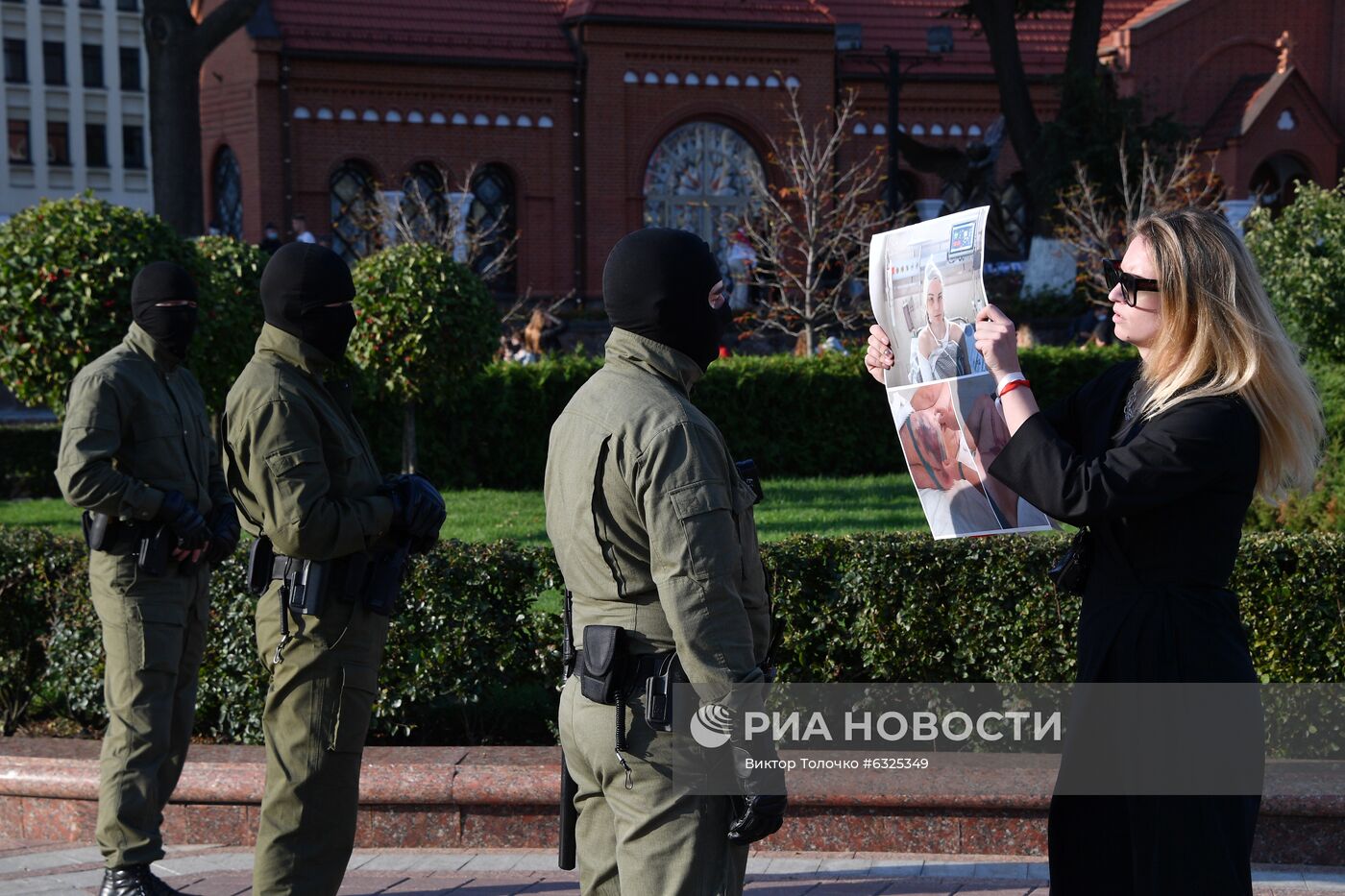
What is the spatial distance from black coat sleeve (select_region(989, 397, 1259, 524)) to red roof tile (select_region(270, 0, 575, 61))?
2903 cm

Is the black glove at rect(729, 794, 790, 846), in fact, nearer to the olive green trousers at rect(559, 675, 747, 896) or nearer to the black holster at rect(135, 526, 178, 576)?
the olive green trousers at rect(559, 675, 747, 896)

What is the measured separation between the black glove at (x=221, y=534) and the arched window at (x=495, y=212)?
2657cm

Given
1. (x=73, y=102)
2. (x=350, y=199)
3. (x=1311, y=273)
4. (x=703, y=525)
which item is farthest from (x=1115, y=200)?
(x=73, y=102)

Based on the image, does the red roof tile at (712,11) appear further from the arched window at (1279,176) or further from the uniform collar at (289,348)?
the uniform collar at (289,348)

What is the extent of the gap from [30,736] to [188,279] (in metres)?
2.47

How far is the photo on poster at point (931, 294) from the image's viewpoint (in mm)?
3395

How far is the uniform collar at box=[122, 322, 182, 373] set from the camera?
16.9 feet

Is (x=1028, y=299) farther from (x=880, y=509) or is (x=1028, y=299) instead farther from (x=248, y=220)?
(x=880, y=509)

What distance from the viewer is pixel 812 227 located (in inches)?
868

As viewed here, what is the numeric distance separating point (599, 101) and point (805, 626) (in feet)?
88.5

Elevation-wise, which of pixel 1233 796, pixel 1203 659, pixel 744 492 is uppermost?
pixel 744 492

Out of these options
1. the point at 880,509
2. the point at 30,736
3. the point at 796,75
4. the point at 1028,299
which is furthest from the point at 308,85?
the point at 30,736

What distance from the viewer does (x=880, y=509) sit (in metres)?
12.4

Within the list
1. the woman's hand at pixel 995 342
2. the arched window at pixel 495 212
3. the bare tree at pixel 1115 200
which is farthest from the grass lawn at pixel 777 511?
the arched window at pixel 495 212
